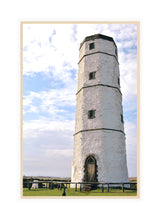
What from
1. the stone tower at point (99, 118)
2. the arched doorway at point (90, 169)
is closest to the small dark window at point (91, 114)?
the stone tower at point (99, 118)

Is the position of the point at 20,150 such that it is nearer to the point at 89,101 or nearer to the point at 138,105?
the point at 138,105

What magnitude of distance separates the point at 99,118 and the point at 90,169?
2.87m

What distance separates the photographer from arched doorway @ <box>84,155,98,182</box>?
12.2 m

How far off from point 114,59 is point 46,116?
630 centimetres

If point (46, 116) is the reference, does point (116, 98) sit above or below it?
above

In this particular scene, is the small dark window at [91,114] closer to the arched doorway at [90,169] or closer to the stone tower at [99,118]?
the stone tower at [99,118]

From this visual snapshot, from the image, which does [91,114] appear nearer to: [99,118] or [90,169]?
[99,118]

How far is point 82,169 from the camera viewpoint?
1258 centimetres

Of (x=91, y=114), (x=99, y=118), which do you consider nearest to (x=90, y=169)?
(x=99, y=118)

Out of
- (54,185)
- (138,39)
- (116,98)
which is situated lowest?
(54,185)

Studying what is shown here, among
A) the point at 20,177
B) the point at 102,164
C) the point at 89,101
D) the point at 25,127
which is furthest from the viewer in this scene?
the point at 89,101

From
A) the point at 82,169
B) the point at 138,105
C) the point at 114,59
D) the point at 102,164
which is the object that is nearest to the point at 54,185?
the point at 82,169

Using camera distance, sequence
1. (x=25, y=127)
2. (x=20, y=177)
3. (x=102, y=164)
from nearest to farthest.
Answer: (x=20, y=177), (x=25, y=127), (x=102, y=164)

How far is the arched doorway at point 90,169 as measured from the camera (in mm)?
12203
